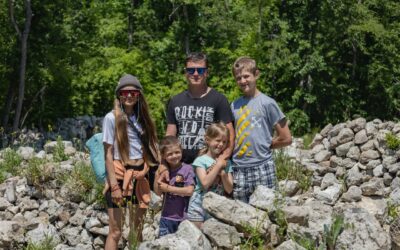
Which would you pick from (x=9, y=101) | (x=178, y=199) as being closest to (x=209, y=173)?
(x=178, y=199)

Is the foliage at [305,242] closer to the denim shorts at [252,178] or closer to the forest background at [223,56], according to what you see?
the denim shorts at [252,178]

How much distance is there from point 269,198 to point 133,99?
138 centimetres

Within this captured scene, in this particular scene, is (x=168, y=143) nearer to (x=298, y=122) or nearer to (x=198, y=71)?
(x=198, y=71)

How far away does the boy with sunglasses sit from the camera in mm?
4594

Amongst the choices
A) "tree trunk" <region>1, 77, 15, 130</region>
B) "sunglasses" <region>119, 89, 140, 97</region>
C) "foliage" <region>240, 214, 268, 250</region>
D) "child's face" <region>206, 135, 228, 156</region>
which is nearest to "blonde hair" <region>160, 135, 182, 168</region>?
"child's face" <region>206, 135, 228, 156</region>

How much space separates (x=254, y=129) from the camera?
4.62 meters

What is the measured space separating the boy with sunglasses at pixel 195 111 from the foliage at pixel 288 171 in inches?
152

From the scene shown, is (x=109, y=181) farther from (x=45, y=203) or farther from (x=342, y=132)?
(x=342, y=132)

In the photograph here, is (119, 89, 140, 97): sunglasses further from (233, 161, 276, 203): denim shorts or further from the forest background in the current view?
the forest background

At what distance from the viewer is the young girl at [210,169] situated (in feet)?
14.4

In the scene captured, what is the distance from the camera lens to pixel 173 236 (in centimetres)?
407

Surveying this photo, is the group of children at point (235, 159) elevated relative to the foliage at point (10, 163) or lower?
elevated

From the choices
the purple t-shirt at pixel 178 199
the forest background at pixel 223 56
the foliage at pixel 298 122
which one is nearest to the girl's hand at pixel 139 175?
the purple t-shirt at pixel 178 199

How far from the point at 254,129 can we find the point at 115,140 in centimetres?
114
